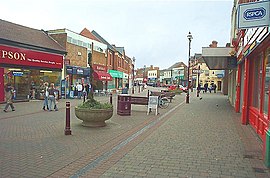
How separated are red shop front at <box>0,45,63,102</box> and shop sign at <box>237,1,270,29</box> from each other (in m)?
15.2

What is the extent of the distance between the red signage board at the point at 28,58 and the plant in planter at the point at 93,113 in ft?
34.7

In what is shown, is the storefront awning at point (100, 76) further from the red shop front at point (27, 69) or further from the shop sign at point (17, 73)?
the shop sign at point (17, 73)

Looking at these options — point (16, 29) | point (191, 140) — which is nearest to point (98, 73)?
point (16, 29)

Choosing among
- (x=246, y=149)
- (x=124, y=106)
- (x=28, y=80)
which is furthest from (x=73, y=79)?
(x=246, y=149)

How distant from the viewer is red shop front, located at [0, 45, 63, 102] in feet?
54.5

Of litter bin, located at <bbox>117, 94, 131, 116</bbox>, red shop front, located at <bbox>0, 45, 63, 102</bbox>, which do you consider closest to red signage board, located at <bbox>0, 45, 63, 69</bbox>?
red shop front, located at <bbox>0, 45, 63, 102</bbox>

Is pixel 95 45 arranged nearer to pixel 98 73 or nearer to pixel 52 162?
pixel 98 73

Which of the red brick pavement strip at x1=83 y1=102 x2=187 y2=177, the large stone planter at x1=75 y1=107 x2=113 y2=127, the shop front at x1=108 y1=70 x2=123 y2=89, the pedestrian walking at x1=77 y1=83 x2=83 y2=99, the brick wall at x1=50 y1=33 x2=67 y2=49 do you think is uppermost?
the brick wall at x1=50 y1=33 x2=67 y2=49

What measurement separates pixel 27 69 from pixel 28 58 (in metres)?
0.91

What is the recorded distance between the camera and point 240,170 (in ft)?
15.6

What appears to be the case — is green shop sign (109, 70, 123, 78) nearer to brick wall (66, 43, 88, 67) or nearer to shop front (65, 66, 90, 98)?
shop front (65, 66, 90, 98)

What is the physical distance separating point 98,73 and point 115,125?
19.0 metres

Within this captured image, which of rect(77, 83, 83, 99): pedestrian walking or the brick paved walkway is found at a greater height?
rect(77, 83, 83, 99): pedestrian walking

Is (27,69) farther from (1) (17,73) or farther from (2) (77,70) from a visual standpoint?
(2) (77,70)
